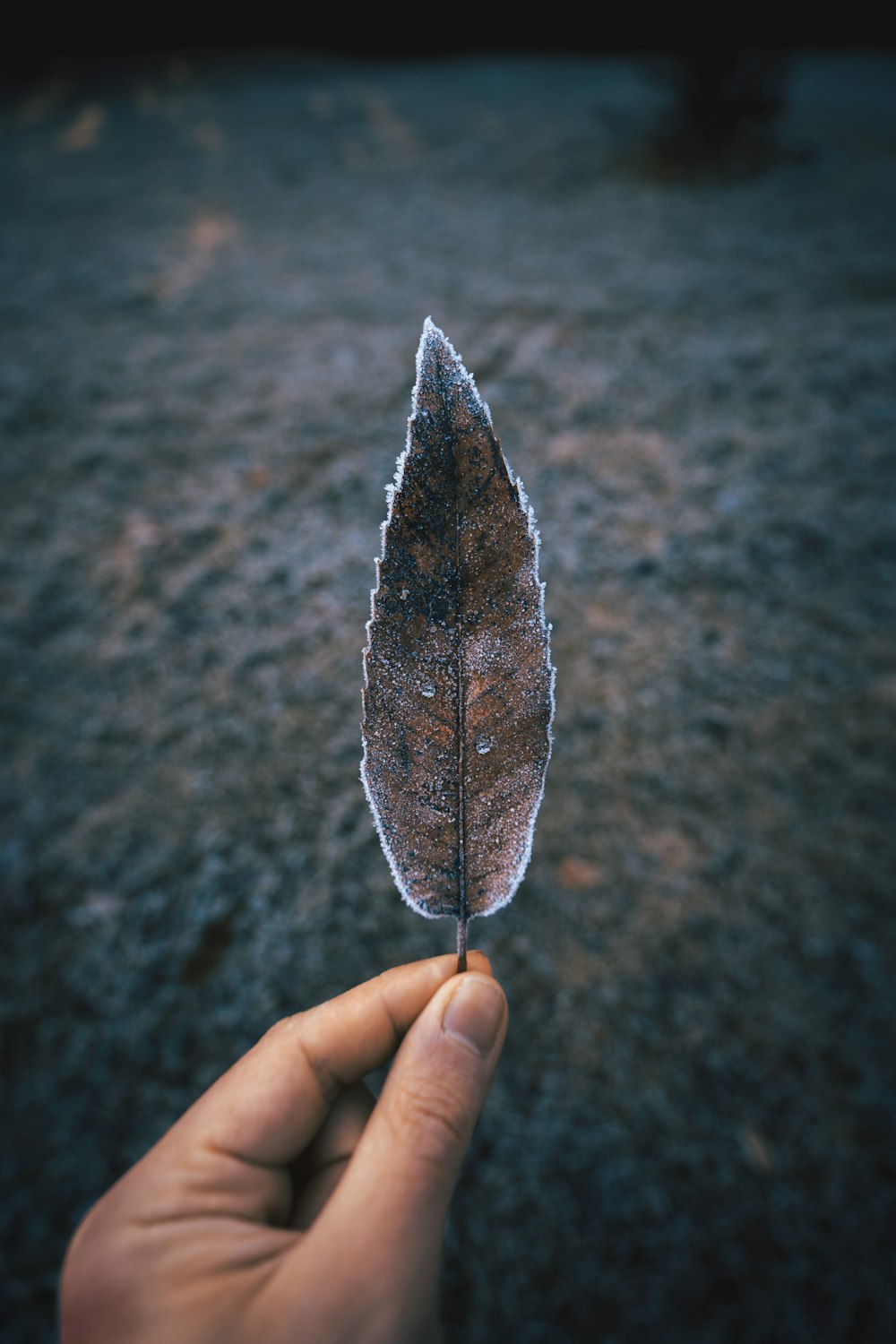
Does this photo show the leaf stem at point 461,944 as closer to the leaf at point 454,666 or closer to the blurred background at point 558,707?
the leaf at point 454,666

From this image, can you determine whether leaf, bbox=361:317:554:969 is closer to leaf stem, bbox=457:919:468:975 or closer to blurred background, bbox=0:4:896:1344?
leaf stem, bbox=457:919:468:975

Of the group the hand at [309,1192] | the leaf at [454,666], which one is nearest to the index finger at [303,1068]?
the hand at [309,1192]

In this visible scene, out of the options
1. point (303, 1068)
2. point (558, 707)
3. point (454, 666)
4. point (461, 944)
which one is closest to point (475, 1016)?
point (461, 944)

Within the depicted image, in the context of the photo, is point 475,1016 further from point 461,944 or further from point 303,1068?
point 303,1068

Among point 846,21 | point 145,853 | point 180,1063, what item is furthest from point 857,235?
point 846,21

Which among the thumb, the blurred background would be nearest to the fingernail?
the thumb

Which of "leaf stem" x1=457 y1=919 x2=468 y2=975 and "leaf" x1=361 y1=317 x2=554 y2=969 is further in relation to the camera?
"leaf stem" x1=457 y1=919 x2=468 y2=975

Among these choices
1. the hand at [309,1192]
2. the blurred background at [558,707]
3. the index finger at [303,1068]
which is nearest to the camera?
the hand at [309,1192]
